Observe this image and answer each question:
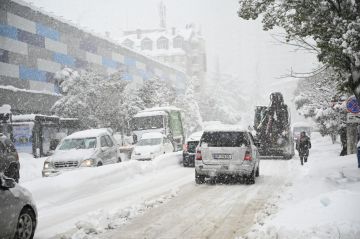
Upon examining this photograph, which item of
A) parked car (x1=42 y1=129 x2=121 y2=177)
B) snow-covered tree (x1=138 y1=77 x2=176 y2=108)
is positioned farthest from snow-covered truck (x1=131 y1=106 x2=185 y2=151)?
snow-covered tree (x1=138 y1=77 x2=176 y2=108)

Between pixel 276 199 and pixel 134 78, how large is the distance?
6574 cm

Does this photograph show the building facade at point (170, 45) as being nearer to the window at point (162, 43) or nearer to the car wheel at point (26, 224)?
the window at point (162, 43)

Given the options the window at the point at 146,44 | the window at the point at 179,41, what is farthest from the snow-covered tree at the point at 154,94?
the window at the point at 179,41

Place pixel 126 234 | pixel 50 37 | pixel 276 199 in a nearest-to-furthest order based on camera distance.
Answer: pixel 126 234, pixel 276 199, pixel 50 37

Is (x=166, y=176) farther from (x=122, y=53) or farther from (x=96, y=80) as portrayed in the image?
(x=122, y=53)

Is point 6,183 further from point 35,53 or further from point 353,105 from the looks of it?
point 35,53

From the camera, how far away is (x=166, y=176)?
1702cm

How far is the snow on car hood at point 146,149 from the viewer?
24016mm

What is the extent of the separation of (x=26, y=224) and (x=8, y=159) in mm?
9001

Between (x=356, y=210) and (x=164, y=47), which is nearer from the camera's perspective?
(x=356, y=210)

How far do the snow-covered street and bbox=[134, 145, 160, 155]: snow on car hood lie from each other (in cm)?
735

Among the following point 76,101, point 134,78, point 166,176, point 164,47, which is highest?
point 164,47

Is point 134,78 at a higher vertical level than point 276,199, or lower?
higher

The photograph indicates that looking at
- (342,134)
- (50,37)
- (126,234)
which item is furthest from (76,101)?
(126,234)
